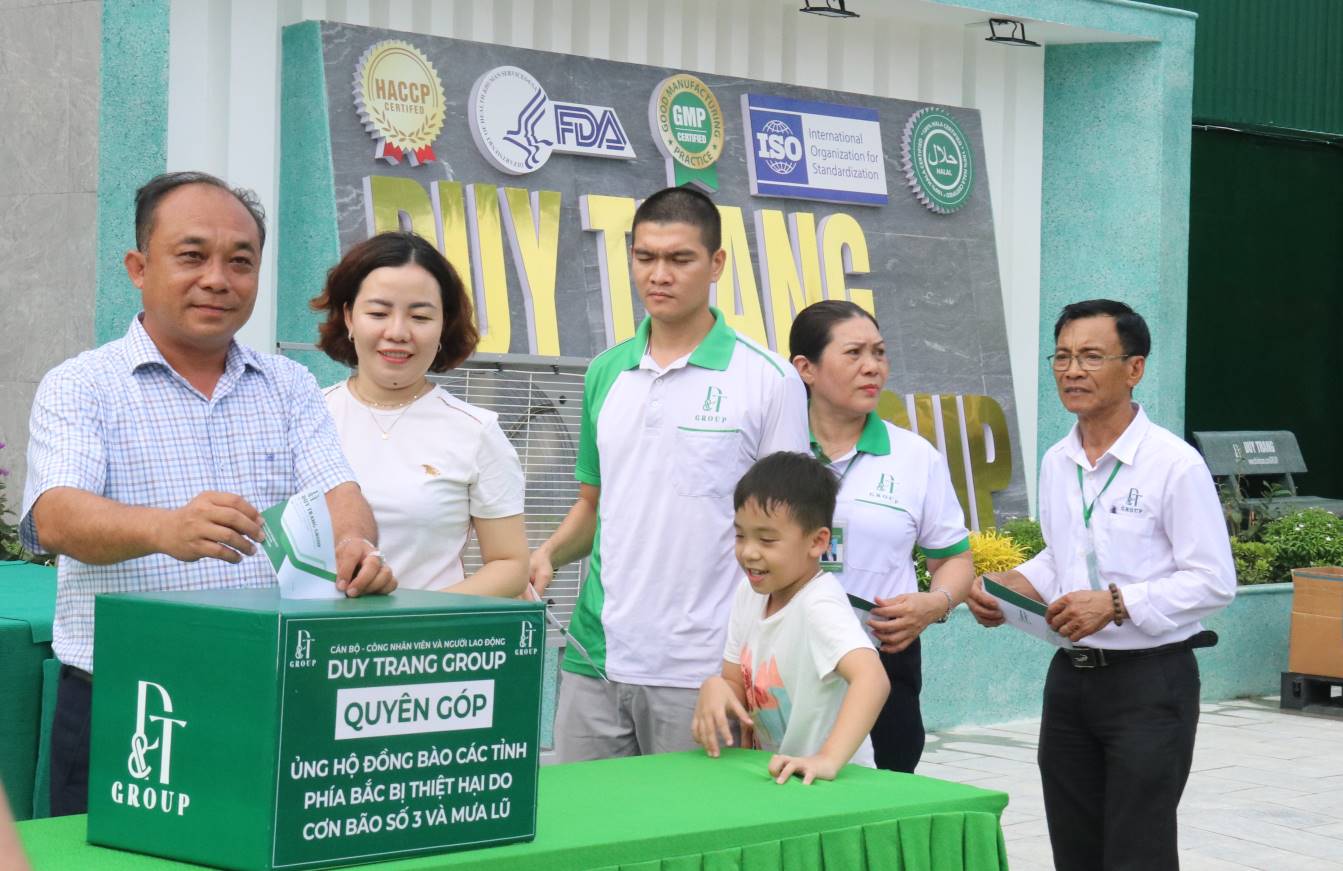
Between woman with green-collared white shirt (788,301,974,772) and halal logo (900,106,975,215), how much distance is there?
230 inches

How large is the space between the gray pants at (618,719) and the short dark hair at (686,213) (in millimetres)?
961

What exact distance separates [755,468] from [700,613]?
1.58 ft

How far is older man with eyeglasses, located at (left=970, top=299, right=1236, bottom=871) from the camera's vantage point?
3.96 m

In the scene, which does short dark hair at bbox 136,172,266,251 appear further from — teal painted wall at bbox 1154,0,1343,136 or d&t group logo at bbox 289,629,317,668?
teal painted wall at bbox 1154,0,1343,136

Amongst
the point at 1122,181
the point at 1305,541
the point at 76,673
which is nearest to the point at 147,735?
the point at 76,673

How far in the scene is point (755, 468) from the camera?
10.9ft

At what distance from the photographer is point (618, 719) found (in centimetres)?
375

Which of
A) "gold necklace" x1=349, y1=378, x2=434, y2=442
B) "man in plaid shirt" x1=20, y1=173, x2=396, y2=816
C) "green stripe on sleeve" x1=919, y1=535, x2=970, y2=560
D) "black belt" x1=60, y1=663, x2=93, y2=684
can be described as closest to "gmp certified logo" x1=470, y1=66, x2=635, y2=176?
"green stripe on sleeve" x1=919, y1=535, x2=970, y2=560

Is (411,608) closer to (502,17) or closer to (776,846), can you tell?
(776,846)

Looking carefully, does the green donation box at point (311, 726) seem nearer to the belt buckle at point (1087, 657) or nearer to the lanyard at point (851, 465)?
the lanyard at point (851, 465)

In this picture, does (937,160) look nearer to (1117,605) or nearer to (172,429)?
(1117,605)

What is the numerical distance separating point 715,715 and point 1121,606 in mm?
1227

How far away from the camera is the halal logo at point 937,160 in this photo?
32.7 ft

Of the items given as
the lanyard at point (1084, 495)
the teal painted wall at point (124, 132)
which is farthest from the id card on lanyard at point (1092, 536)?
the teal painted wall at point (124, 132)
